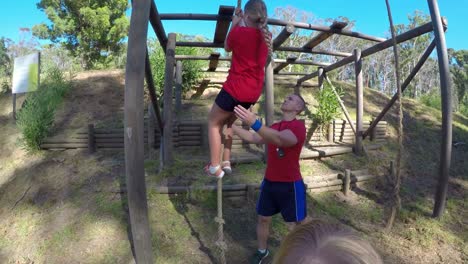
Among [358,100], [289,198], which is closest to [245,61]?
[289,198]

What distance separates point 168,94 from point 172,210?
1.74 meters

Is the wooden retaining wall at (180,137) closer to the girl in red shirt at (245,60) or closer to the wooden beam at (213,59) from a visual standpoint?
the wooden beam at (213,59)

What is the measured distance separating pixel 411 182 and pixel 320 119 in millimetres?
2280

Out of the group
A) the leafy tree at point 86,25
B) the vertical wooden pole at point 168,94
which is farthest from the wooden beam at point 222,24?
the leafy tree at point 86,25

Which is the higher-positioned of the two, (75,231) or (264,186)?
(264,186)

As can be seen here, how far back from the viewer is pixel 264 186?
325 cm

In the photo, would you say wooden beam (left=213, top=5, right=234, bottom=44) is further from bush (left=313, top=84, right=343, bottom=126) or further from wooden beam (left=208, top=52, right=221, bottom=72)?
bush (left=313, top=84, right=343, bottom=126)

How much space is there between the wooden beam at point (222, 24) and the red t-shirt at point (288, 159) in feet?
6.48

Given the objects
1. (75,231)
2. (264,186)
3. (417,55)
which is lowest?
(75,231)

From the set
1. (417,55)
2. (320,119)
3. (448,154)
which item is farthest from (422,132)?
(417,55)

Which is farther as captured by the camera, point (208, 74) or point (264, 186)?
point (208, 74)

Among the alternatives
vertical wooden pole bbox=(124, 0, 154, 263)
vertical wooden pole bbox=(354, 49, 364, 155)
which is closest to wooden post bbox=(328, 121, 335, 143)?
vertical wooden pole bbox=(354, 49, 364, 155)

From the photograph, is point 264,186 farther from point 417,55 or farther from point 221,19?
point 417,55

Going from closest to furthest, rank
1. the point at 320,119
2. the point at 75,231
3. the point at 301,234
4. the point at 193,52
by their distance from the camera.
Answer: the point at 301,234 → the point at 75,231 → the point at 320,119 → the point at 193,52
